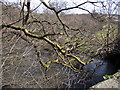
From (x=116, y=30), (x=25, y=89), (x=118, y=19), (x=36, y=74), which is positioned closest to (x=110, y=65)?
(x=116, y=30)

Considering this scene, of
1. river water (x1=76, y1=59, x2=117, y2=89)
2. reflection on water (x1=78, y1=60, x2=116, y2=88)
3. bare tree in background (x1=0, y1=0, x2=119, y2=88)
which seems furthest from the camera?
reflection on water (x1=78, y1=60, x2=116, y2=88)

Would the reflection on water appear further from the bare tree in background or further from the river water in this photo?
the bare tree in background

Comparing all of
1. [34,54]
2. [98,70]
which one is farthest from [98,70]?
[34,54]

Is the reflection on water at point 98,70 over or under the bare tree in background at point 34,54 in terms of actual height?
under

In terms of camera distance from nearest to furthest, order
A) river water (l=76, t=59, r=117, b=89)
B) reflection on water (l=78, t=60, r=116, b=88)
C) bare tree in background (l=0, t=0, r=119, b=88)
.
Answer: bare tree in background (l=0, t=0, r=119, b=88)
river water (l=76, t=59, r=117, b=89)
reflection on water (l=78, t=60, r=116, b=88)

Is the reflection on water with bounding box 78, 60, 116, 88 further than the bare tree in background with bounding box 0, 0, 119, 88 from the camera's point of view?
Yes

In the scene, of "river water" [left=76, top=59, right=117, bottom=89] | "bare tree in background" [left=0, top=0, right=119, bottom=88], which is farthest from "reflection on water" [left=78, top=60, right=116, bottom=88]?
"bare tree in background" [left=0, top=0, right=119, bottom=88]

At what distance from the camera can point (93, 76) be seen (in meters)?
4.84

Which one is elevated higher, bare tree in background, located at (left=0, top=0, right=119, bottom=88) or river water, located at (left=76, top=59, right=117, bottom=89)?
bare tree in background, located at (left=0, top=0, right=119, bottom=88)

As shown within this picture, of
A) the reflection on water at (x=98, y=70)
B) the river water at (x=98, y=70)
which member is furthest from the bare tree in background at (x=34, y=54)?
the reflection on water at (x=98, y=70)

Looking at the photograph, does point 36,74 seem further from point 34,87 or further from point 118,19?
point 118,19

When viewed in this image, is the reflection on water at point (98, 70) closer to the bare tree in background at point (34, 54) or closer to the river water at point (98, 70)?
the river water at point (98, 70)

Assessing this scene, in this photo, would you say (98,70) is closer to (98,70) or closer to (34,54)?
(98,70)

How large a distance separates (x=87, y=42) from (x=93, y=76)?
6.04 feet
